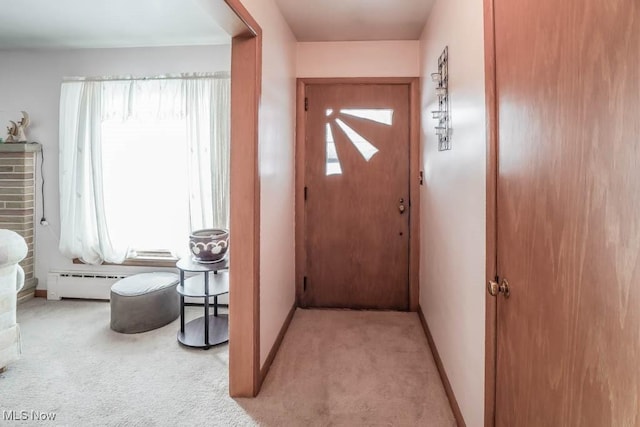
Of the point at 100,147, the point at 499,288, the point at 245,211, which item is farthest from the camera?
the point at 100,147

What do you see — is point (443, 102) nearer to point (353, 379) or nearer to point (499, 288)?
point (499, 288)

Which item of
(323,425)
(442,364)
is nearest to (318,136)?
(442,364)

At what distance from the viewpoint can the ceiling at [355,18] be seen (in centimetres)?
250

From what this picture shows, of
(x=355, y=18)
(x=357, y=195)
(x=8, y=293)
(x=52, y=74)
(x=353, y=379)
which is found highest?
(x=355, y=18)

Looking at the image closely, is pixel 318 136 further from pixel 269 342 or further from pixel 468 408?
pixel 468 408

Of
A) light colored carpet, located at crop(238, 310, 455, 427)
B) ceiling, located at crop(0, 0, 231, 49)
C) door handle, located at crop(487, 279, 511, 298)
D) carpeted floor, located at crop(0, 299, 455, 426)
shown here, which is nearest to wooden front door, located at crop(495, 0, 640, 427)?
door handle, located at crop(487, 279, 511, 298)

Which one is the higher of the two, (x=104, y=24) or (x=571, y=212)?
(x=104, y=24)

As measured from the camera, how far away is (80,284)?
11.7 feet

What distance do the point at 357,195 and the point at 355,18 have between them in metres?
1.42

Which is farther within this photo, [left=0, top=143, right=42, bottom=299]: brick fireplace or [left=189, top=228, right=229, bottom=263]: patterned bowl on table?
[left=0, top=143, right=42, bottom=299]: brick fireplace

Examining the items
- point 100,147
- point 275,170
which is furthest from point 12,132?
point 275,170

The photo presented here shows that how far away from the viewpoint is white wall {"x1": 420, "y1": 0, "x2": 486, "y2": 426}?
1.46 metres

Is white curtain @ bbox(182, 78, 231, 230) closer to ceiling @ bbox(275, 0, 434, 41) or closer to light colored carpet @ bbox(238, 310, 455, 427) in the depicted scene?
ceiling @ bbox(275, 0, 434, 41)

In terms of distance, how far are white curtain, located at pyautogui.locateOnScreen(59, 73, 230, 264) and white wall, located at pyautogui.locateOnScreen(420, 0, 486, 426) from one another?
72.1 inches
